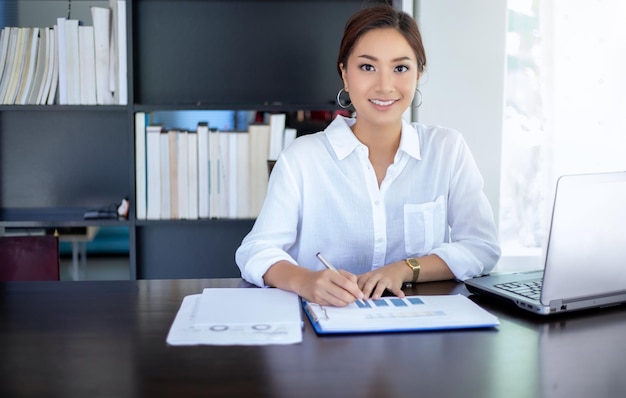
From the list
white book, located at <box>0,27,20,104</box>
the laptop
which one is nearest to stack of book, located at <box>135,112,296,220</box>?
white book, located at <box>0,27,20,104</box>

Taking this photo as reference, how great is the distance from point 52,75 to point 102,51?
21cm

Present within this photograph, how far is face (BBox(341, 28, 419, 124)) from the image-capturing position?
6.11 feet

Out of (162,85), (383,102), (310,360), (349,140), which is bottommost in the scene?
(310,360)

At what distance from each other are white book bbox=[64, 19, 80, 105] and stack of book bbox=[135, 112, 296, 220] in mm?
305

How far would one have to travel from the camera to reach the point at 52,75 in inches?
107

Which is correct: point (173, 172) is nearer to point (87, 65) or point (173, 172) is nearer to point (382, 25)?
point (87, 65)

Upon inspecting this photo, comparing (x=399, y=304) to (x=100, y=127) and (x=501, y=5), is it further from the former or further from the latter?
(x=100, y=127)

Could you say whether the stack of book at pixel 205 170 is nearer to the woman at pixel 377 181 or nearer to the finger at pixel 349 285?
the woman at pixel 377 181

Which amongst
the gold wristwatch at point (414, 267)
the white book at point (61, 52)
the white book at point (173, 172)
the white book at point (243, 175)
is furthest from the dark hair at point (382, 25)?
the white book at point (61, 52)

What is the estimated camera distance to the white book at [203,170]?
2797 mm

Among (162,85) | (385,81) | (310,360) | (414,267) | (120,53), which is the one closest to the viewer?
(310,360)

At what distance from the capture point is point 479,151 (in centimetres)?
280

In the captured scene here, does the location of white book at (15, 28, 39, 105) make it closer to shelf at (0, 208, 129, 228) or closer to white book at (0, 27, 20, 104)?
white book at (0, 27, 20, 104)

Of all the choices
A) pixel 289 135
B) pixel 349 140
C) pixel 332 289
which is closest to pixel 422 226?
pixel 349 140
